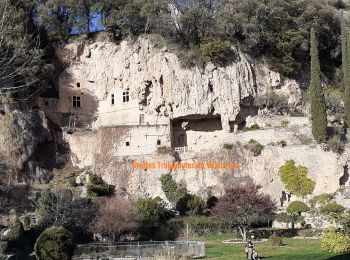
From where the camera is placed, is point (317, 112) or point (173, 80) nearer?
point (317, 112)

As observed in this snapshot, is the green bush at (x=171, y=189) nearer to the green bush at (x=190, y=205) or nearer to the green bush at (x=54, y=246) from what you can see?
the green bush at (x=190, y=205)

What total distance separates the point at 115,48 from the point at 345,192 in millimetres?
29582

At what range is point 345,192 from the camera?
42.9 metres

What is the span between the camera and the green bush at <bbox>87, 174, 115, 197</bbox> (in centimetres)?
4531

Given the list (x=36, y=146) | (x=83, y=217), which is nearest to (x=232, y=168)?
(x=83, y=217)

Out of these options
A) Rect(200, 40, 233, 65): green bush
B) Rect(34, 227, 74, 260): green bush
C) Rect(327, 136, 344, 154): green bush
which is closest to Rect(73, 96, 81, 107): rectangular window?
Rect(200, 40, 233, 65): green bush

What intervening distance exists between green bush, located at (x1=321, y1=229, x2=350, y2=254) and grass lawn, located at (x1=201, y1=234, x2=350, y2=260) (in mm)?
406

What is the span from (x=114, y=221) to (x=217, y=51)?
2433 cm

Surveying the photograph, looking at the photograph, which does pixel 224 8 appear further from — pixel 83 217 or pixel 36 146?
pixel 83 217

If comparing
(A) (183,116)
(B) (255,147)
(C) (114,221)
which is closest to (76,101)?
(A) (183,116)

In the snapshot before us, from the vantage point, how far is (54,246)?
827 inches

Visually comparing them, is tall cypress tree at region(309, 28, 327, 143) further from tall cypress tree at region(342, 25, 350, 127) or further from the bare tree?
the bare tree

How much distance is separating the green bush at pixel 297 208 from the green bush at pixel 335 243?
722 inches

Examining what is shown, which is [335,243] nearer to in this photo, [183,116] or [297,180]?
[297,180]
